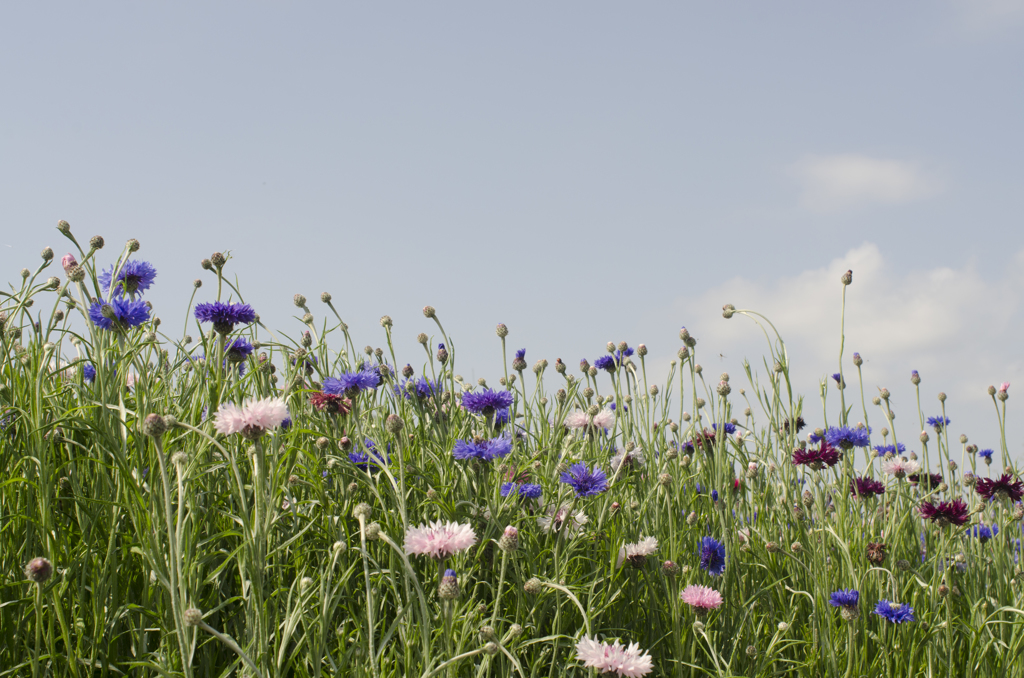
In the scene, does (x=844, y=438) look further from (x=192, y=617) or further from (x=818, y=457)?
(x=192, y=617)

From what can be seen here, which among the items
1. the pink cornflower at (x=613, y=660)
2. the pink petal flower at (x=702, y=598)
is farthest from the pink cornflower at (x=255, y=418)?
the pink petal flower at (x=702, y=598)

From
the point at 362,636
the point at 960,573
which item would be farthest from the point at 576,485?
the point at 960,573

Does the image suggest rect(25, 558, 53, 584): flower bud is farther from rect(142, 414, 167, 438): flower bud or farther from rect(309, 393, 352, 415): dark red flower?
rect(309, 393, 352, 415): dark red flower

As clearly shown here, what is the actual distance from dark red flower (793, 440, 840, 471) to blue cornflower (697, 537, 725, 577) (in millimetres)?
581

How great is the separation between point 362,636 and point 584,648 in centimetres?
67

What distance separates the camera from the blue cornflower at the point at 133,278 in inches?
106

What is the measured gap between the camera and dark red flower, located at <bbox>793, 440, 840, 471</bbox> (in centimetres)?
288

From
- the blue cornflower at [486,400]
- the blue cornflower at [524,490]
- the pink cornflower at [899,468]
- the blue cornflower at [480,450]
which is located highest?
the blue cornflower at [486,400]

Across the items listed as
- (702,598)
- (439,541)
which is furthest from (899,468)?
(439,541)

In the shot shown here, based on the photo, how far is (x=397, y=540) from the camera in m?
2.27

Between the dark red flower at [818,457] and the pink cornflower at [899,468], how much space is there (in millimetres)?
401

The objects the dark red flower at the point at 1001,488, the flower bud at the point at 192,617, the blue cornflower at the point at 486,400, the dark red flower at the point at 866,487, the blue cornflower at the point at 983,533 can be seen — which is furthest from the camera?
the blue cornflower at the point at 983,533

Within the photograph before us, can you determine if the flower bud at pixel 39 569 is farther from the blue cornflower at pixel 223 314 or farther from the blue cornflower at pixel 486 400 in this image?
the blue cornflower at pixel 486 400

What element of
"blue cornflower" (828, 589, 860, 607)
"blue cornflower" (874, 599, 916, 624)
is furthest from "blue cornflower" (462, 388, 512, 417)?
"blue cornflower" (874, 599, 916, 624)
